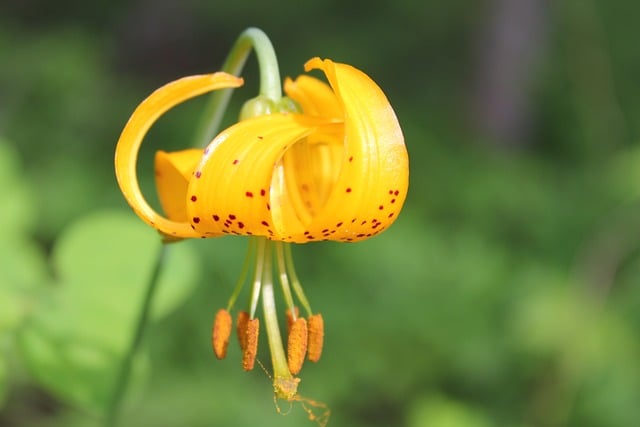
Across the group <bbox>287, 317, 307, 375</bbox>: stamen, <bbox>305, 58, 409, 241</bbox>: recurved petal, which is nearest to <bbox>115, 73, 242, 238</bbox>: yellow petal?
<bbox>305, 58, 409, 241</bbox>: recurved petal

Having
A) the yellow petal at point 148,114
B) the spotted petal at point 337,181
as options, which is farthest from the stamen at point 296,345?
the yellow petal at point 148,114

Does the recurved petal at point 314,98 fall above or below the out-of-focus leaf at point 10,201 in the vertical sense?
above

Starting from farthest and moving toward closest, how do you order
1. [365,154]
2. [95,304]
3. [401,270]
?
[401,270] < [95,304] < [365,154]

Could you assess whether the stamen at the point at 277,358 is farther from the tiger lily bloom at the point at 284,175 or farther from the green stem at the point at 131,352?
the green stem at the point at 131,352

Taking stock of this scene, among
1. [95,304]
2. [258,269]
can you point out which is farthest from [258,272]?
[95,304]

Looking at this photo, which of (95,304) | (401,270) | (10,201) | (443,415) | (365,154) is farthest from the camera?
(401,270)

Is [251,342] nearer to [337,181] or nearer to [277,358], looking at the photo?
[277,358]

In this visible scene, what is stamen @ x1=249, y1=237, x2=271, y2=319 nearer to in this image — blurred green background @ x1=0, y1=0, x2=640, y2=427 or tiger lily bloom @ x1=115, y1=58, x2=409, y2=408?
tiger lily bloom @ x1=115, y1=58, x2=409, y2=408
